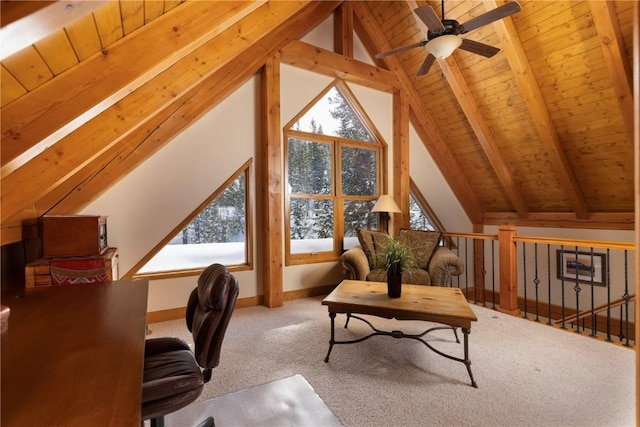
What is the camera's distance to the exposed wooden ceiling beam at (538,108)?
127 inches

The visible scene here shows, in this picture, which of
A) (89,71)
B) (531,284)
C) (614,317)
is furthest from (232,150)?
(614,317)

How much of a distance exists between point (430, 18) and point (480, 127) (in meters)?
2.48

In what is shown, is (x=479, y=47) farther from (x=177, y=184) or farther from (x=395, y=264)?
(x=177, y=184)

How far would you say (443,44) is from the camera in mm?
A: 2363

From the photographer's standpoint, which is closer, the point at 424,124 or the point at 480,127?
the point at 480,127

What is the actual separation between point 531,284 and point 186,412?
18.0 ft

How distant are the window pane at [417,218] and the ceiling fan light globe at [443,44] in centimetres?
297

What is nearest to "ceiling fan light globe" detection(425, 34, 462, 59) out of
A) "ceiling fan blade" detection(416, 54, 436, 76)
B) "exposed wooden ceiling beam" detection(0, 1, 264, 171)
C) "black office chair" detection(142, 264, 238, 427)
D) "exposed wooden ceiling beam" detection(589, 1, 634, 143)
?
"ceiling fan blade" detection(416, 54, 436, 76)

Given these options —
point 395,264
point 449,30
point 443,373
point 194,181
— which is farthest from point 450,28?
point 194,181

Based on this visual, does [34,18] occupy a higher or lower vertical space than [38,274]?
higher

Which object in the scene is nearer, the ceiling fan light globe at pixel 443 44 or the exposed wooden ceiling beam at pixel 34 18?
the exposed wooden ceiling beam at pixel 34 18

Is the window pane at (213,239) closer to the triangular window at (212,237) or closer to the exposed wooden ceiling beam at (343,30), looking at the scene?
the triangular window at (212,237)

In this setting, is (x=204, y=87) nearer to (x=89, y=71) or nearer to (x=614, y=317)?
(x=89, y=71)

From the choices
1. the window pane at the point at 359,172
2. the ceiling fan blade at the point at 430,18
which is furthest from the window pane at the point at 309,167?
the ceiling fan blade at the point at 430,18
